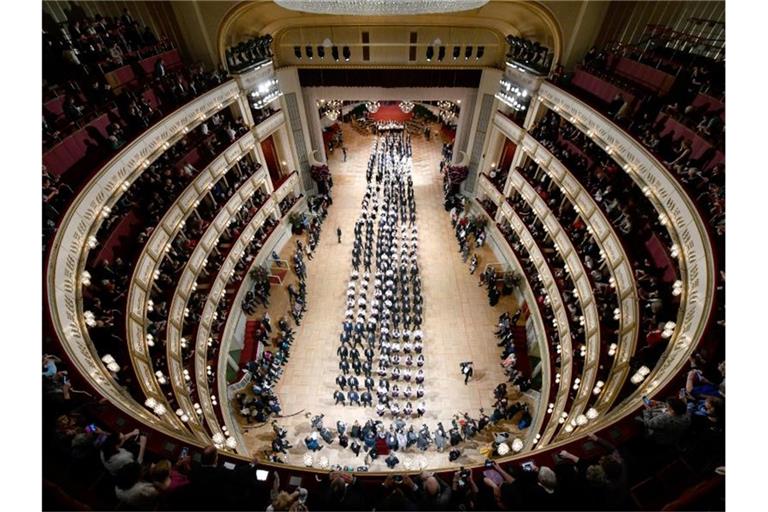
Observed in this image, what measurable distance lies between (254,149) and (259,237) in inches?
195

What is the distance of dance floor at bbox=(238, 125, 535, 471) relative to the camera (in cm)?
1523

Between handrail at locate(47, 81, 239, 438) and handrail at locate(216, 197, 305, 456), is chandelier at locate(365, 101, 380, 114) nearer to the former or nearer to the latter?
handrail at locate(216, 197, 305, 456)

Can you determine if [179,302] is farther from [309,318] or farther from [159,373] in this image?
[309,318]

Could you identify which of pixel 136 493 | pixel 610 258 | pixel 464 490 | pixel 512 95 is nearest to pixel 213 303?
pixel 136 493

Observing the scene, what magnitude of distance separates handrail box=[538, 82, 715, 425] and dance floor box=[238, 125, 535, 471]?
23.5 ft

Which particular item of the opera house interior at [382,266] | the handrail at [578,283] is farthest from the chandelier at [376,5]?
the handrail at [578,283]

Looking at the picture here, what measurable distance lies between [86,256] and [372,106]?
35.8 metres

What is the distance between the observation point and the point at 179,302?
14.4m

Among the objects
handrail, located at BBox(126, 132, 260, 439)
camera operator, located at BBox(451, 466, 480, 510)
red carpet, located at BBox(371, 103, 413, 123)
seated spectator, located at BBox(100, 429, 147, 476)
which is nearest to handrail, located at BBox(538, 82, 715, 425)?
camera operator, located at BBox(451, 466, 480, 510)

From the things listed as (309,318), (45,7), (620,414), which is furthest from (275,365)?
(45,7)

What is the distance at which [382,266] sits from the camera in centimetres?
2152

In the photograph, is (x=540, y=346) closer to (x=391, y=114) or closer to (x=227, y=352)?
(x=227, y=352)

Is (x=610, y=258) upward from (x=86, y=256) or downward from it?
upward

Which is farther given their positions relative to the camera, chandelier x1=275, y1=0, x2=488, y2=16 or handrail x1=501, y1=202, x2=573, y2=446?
handrail x1=501, y1=202, x2=573, y2=446
